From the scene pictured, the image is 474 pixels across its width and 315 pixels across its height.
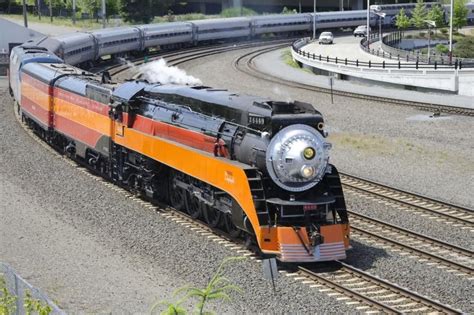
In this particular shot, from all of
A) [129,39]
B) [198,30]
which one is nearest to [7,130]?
[129,39]

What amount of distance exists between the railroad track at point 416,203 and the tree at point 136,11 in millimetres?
78431

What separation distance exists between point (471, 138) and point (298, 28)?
57356mm

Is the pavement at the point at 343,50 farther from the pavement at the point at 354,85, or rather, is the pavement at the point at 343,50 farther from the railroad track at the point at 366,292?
the railroad track at the point at 366,292

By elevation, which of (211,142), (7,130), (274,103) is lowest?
(7,130)

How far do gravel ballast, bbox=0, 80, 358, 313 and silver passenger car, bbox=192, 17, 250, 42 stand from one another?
50777 mm

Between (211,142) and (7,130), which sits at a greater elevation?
(211,142)

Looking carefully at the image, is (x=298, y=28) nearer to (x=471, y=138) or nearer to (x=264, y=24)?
(x=264, y=24)

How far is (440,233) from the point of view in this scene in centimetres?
1773

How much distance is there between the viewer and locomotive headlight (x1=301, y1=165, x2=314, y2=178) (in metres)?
15.0

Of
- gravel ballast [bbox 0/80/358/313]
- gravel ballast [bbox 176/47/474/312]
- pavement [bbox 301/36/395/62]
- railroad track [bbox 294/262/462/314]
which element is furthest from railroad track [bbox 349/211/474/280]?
pavement [bbox 301/36/395/62]

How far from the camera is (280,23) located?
273ft

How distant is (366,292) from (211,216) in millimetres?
5099

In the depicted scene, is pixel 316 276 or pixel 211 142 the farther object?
pixel 211 142

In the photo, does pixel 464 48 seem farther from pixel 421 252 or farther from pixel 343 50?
pixel 421 252
